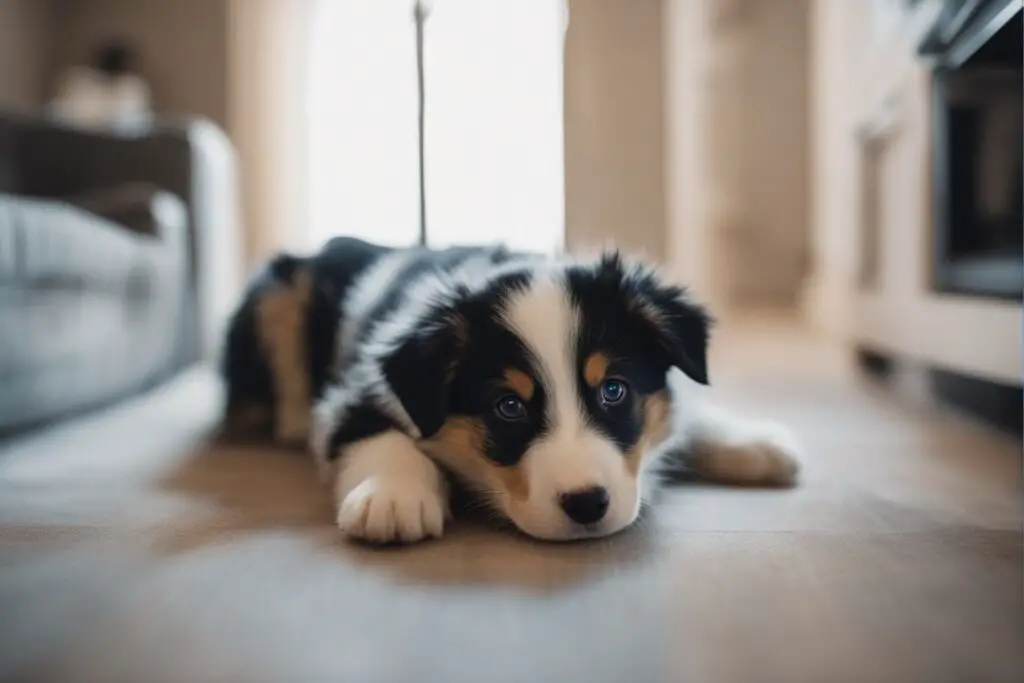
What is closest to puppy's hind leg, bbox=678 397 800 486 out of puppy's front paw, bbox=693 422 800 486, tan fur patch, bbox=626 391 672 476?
puppy's front paw, bbox=693 422 800 486

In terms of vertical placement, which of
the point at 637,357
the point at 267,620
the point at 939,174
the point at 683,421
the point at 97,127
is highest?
the point at 97,127

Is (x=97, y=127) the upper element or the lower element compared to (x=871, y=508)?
upper

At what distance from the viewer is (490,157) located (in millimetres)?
6703

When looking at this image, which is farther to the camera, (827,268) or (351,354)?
(827,268)

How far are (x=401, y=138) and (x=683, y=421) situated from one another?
5361 mm

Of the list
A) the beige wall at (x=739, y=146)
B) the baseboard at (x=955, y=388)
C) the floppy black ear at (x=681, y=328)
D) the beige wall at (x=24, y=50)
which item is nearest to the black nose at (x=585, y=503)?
the floppy black ear at (x=681, y=328)

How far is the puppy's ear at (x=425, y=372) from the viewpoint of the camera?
1669 mm

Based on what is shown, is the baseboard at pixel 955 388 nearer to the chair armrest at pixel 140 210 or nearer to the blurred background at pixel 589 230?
the blurred background at pixel 589 230

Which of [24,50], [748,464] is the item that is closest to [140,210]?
[748,464]

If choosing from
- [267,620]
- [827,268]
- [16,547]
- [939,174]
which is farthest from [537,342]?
[827,268]

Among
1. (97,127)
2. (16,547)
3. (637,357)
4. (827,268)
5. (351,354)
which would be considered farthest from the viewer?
(827,268)

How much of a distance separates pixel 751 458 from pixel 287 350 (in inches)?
51.0

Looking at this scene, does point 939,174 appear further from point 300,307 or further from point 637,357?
point 300,307

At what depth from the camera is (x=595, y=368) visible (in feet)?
5.41
